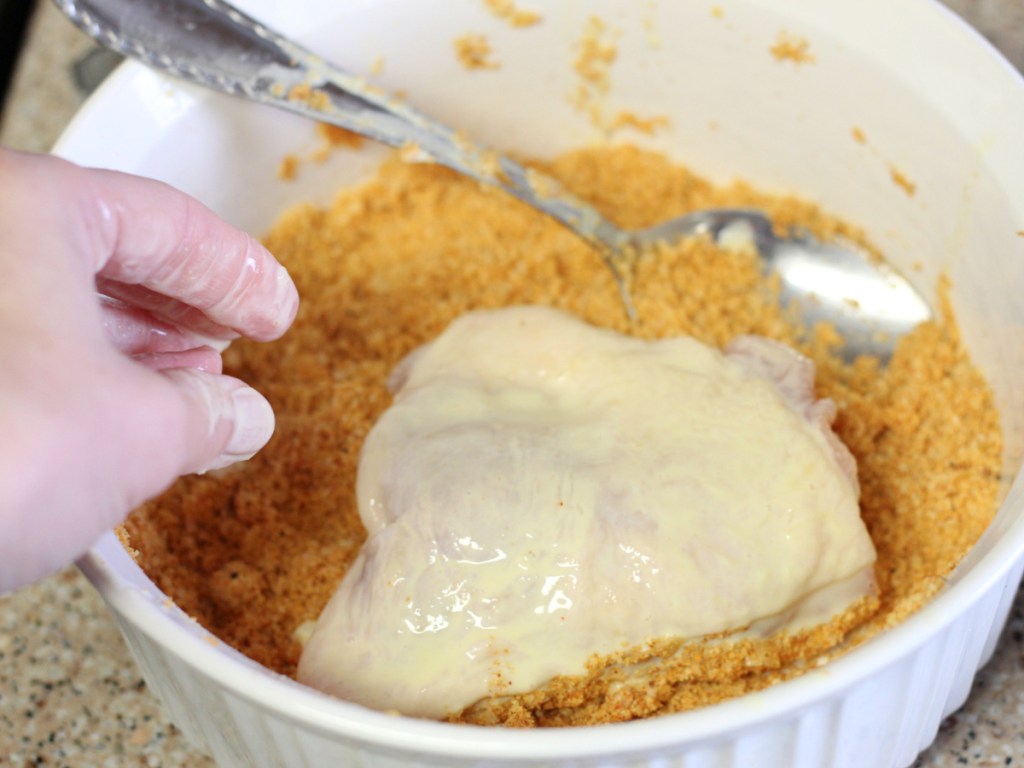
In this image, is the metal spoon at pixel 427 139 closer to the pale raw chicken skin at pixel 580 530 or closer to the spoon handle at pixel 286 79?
the spoon handle at pixel 286 79

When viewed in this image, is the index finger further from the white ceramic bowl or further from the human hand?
the white ceramic bowl

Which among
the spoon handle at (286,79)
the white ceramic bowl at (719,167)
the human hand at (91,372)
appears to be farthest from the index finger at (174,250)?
the spoon handle at (286,79)

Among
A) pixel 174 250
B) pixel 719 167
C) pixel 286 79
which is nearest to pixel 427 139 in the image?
pixel 286 79

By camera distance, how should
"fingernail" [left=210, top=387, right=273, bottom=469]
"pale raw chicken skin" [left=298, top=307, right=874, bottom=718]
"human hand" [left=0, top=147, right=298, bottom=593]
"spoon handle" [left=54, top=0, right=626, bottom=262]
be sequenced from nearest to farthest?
"human hand" [left=0, top=147, right=298, bottom=593] < "fingernail" [left=210, top=387, right=273, bottom=469] < "pale raw chicken skin" [left=298, top=307, right=874, bottom=718] < "spoon handle" [left=54, top=0, right=626, bottom=262]

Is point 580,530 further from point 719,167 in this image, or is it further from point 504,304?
point 719,167

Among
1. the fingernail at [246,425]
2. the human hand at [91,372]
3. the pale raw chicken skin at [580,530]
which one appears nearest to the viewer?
the human hand at [91,372]

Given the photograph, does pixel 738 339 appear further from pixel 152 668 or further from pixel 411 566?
pixel 152 668

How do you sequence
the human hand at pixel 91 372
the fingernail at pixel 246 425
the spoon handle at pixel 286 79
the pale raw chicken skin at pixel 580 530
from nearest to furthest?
the human hand at pixel 91 372 → the fingernail at pixel 246 425 → the pale raw chicken skin at pixel 580 530 → the spoon handle at pixel 286 79

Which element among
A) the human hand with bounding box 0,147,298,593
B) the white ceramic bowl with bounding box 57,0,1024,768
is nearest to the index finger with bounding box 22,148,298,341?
the human hand with bounding box 0,147,298,593
